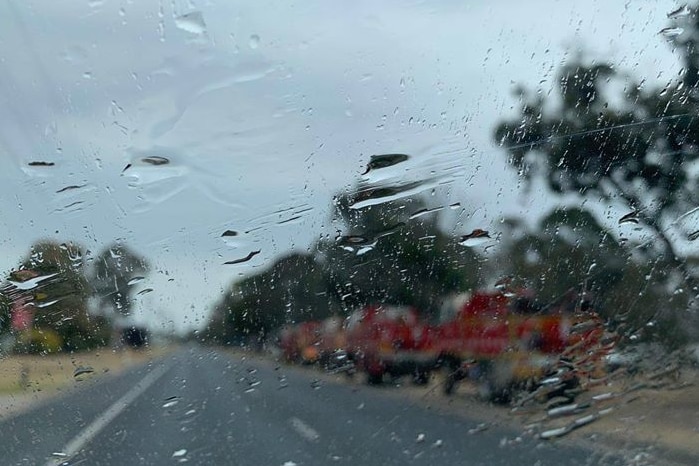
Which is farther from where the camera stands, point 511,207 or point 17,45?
point 511,207

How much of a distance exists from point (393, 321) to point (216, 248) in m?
1.16

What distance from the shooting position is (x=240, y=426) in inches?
244

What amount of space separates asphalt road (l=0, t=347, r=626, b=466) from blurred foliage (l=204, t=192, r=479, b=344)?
300 millimetres

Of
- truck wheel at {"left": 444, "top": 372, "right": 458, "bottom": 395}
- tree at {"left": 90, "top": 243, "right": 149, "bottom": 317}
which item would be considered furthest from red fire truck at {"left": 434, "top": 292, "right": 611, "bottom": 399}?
tree at {"left": 90, "top": 243, "right": 149, "bottom": 317}

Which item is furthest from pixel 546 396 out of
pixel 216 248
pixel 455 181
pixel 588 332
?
pixel 216 248

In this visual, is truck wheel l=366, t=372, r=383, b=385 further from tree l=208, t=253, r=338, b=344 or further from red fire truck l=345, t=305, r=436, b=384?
tree l=208, t=253, r=338, b=344

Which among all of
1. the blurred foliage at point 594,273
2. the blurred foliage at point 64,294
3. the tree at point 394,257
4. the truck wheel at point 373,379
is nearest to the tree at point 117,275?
the blurred foliage at point 64,294

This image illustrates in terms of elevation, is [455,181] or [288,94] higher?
[288,94]

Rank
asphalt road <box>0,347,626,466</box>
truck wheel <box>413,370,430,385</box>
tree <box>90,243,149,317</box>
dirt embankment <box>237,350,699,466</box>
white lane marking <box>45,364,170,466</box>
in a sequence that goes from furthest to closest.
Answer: tree <box>90,243,149,317</box> → truck wheel <box>413,370,430,385</box> → white lane marking <box>45,364,170,466</box> → asphalt road <box>0,347,626,466</box> → dirt embankment <box>237,350,699,466</box>

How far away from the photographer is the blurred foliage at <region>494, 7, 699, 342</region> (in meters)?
6.31

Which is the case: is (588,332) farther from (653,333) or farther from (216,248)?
(216,248)

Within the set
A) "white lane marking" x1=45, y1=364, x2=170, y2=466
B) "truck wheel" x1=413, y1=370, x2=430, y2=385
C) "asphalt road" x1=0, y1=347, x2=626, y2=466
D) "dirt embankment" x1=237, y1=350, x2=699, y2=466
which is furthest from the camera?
"truck wheel" x1=413, y1=370, x2=430, y2=385

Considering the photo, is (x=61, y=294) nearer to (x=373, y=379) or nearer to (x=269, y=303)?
(x=269, y=303)

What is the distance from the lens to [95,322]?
6535 mm
